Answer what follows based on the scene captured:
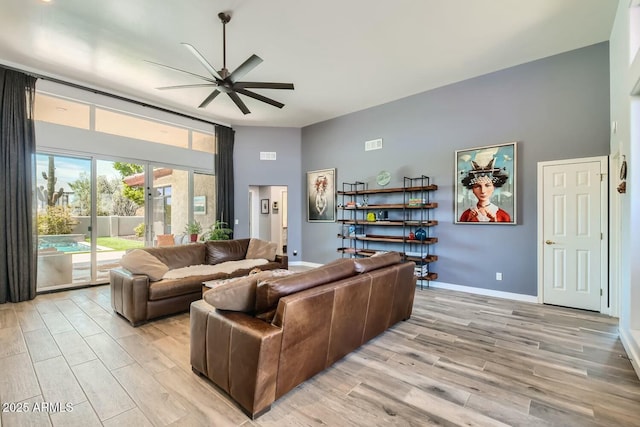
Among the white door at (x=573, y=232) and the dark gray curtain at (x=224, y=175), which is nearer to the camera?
the white door at (x=573, y=232)

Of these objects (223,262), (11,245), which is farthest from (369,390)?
(11,245)

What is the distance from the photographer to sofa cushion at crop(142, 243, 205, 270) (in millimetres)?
4109

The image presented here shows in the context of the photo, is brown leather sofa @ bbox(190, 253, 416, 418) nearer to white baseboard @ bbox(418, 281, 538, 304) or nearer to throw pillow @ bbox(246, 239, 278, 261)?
throw pillow @ bbox(246, 239, 278, 261)

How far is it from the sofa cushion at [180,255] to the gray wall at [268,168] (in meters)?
2.37

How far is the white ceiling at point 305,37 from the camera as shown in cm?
302

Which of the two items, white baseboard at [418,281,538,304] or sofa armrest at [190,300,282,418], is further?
white baseboard at [418,281,538,304]

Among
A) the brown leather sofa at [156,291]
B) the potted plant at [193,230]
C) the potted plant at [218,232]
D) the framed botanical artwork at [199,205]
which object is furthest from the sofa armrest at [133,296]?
the framed botanical artwork at [199,205]

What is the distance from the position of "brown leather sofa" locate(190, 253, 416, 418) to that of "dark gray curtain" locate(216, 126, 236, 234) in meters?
4.72

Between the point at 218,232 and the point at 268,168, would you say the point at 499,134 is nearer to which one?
the point at 268,168

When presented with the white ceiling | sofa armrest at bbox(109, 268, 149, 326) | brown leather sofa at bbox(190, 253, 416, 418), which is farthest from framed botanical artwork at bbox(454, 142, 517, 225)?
sofa armrest at bbox(109, 268, 149, 326)

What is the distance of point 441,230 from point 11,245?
6.65 meters

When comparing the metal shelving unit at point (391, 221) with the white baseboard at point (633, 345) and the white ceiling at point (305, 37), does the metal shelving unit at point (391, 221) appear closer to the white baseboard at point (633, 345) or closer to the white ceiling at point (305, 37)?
the white ceiling at point (305, 37)

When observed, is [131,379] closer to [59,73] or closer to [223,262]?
[223,262]

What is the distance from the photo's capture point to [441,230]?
4.90 metres
